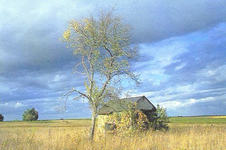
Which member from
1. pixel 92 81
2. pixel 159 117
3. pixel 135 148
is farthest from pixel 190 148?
pixel 159 117

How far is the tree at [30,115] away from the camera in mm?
121625

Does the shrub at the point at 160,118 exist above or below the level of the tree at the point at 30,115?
above

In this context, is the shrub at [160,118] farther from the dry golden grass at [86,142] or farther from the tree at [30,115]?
the tree at [30,115]

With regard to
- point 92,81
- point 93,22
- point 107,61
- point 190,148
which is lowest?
point 190,148

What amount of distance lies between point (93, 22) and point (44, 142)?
50.7 ft

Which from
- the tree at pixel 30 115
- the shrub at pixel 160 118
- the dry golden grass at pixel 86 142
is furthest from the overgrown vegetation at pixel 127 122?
the tree at pixel 30 115

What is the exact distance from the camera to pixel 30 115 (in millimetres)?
122125

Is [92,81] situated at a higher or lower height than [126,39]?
lower

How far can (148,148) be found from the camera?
8.70 meters

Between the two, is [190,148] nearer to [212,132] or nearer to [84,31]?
[212,132]

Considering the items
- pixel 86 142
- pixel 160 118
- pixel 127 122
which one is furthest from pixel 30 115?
pixel 86 142

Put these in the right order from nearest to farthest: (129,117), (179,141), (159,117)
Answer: (179,141), (129,117), (159,117)

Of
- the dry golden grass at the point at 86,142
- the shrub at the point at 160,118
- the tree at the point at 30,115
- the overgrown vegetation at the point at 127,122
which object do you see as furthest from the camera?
the tree at the point at 30,115

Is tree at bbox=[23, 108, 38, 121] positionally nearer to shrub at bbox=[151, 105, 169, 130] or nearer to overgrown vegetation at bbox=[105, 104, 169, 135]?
shrub at bbox=[151, 105, 169, 130]
